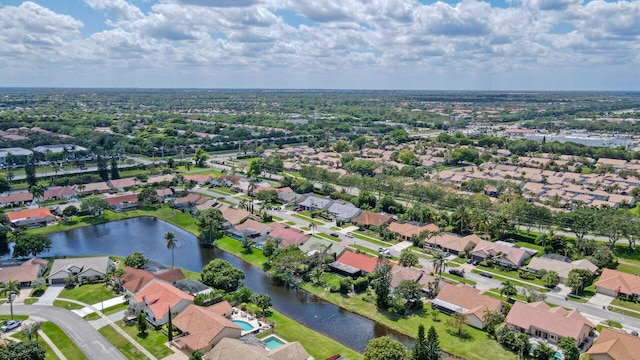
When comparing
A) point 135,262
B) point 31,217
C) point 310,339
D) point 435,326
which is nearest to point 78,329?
→ point 135,262

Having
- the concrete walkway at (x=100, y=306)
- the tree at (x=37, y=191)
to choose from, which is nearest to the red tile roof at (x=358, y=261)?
the concrete walkway at (x=100, y=306)

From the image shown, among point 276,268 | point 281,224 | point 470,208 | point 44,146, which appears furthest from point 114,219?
point 44,146

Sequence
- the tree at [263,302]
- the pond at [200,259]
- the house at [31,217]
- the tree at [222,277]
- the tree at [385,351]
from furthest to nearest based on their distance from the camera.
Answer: the house at [31,217] → the tree at [222,277] → the tree at [263,302] → the pond at [200,259] → the tree at [385,351]

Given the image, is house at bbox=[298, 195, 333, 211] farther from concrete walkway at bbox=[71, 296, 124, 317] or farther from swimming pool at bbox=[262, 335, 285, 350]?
swimming pool at bbox=[262, 335, 285, 350]

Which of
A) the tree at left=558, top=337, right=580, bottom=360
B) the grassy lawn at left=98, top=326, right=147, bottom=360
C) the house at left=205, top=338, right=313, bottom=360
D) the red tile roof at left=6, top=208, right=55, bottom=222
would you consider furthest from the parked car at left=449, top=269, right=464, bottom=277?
the red tile roof at left=6, top=208, right=55, bottom=222

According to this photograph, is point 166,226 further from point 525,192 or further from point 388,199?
point 525,192

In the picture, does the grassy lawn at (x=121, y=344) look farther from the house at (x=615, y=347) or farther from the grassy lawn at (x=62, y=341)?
the house at (x=615, y=347)
